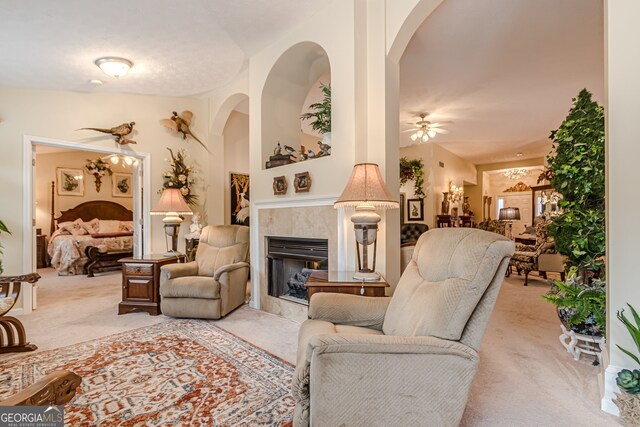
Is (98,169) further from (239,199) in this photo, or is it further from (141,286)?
(141,286)

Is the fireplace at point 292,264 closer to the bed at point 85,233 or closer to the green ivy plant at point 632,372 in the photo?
the green ivy plant at point 632,372

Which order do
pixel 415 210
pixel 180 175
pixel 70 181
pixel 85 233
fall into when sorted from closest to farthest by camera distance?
pixel 180 175
pixel 85 233
pixel 415 210
pixel 70 181

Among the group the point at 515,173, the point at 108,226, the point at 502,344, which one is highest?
the point at 515,173

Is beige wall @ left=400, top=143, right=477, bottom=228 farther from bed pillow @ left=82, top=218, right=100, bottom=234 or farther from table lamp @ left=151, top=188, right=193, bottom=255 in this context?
bed pillow @ left=82, top=218, right=100, bottom=234

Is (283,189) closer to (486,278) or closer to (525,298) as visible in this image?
(486,278)

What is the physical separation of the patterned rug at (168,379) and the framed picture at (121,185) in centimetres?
675

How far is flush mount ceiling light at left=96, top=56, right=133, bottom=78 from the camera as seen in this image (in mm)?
3572

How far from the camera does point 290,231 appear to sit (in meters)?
3.48

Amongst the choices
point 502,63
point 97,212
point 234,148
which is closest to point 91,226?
point 97,212

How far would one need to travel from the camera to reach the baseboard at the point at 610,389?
1747 millimetres

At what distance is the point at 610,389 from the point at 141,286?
13.3ft

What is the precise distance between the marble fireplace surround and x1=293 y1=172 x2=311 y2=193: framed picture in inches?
4.9


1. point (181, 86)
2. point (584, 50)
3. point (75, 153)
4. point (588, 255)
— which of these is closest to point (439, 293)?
point (588, 255)

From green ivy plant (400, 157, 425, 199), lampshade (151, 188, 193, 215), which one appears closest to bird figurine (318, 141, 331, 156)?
lampshade (151, 188, 193, 215)
